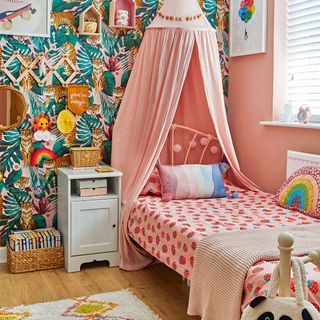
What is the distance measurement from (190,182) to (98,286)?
40.8 inches

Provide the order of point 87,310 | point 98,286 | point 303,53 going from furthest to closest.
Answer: point 303,53 < point 98,286 < point 87,310

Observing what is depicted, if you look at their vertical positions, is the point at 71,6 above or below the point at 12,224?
above

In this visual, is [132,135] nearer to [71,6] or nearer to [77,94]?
[77,94]

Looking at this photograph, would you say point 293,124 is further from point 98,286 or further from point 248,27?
point 98,286

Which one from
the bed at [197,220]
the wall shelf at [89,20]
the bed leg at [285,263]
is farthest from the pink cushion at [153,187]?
the bed leg at [285,263]

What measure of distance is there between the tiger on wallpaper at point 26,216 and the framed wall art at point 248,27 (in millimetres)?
2152

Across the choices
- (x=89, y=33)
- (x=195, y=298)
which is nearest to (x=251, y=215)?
(x=195, y=298)

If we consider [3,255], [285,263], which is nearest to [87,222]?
[3,255]

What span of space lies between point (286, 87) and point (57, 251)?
219cm

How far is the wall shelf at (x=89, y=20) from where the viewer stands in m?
4.16

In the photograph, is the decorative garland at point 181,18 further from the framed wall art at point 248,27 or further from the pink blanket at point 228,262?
the pink blanket at point 228,262

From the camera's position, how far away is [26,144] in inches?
164

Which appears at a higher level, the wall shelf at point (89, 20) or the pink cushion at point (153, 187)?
the wall shelf at point (89, 20)

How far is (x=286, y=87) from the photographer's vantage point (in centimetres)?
426
